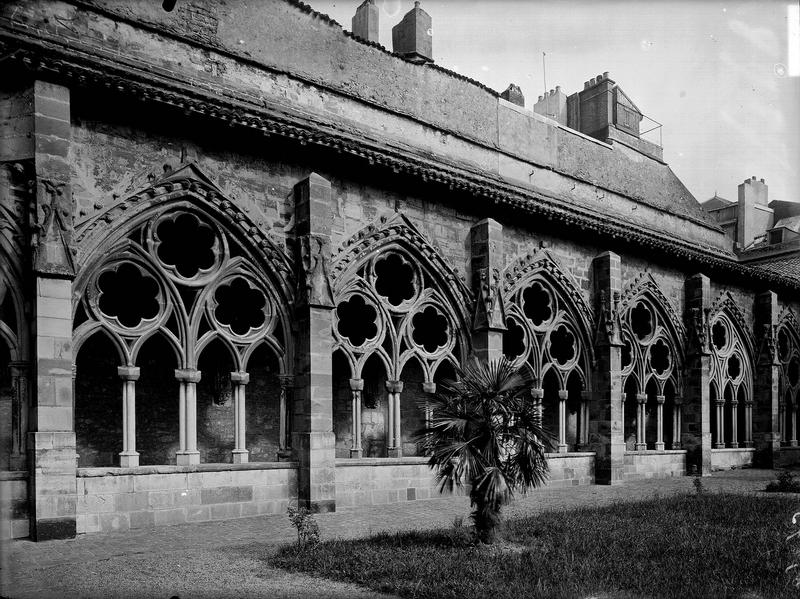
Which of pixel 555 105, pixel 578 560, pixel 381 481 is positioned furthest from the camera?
pixel 555 105

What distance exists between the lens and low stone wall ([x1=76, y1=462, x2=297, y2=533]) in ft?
31.0

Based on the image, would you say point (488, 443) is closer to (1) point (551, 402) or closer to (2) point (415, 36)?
(1) point (551, 402)

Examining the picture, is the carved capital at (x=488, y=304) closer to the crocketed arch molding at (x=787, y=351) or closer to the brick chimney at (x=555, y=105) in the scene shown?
the crocketed arch molding at (x=787, y=351)

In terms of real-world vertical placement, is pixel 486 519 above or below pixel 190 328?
below

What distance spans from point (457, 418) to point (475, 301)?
6.50 metres

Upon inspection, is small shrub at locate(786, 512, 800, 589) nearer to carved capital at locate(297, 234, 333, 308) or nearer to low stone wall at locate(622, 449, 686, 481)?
carved capital at locate(297, 234, 333, 308)

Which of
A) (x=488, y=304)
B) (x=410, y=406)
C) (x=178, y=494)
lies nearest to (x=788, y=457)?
(x=410, y=406)

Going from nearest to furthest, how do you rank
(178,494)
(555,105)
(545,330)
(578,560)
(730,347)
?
(578,560) → (178,494) → (545,330) → (730,347) → (555,105)

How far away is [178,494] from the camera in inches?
403

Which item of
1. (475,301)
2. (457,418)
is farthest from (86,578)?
(475,301)

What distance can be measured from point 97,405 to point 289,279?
14.0ft

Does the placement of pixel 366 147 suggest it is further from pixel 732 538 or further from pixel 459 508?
pixel 732 538

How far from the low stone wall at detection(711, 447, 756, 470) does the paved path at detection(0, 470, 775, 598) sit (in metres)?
9.24

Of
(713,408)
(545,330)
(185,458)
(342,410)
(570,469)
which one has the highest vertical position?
(545,330)
